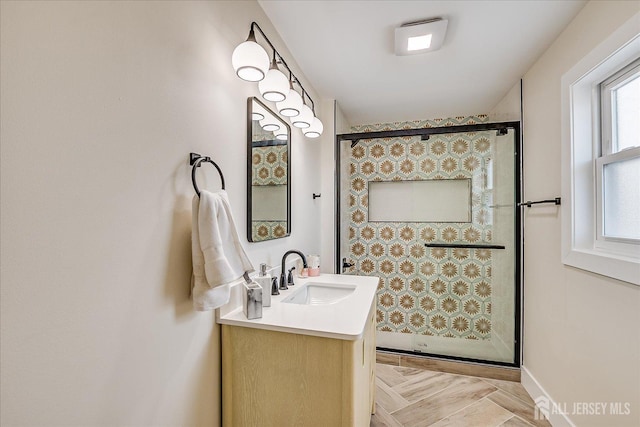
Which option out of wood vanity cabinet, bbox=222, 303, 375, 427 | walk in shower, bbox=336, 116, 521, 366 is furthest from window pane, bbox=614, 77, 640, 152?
wood vanity cabinet, bbox=222, 303, 375, 427

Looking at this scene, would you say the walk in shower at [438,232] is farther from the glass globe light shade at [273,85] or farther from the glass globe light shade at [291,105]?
the glass globe light shade at [273,85]

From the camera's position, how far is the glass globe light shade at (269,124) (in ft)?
5.00

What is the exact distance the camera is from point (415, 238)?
9.53ft

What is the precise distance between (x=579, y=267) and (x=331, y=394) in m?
1.44

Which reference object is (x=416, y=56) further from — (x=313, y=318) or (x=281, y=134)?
(x=313, y=318)

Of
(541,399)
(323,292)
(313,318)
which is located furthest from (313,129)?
(541,399)

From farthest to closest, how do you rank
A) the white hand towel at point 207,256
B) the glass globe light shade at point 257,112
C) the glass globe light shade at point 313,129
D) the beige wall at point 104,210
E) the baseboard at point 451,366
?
the baseboard at point 451,366, the glass globe light shade at point 313,129, the glass globe light shade at point 257,112, the white hand towel at point 207,256, the beige wall at point 104,210

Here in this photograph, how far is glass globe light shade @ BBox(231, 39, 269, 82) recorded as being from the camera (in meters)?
1.15

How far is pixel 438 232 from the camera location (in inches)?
110

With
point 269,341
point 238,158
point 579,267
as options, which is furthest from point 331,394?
point 579,267

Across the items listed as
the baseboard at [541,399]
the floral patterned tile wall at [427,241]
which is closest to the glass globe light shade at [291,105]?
the floral patterned tile wall at [427,241]

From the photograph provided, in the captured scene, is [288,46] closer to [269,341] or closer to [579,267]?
[269,341]

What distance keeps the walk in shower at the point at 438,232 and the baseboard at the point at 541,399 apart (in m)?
0.16

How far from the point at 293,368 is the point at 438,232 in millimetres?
2155
